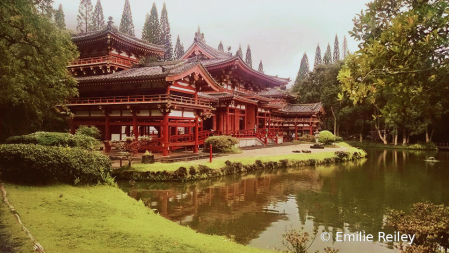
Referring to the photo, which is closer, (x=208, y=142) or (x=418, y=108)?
(x=418, y=108)

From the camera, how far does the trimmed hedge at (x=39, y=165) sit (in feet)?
32.9

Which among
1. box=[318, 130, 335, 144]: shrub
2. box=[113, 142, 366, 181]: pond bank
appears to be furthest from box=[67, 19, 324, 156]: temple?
box=[318, 130, 335, 144]: shrub

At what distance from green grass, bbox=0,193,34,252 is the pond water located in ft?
14.8

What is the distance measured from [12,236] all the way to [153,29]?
6421 cm

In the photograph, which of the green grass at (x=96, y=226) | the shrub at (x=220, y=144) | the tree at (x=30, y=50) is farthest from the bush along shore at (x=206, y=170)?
the tree at (x=30, y=50)

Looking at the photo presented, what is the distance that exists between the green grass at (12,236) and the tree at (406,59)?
649 cm

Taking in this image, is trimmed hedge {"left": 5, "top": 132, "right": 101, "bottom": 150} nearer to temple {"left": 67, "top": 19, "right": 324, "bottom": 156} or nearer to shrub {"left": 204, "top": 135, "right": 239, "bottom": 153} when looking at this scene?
temple {"left": 67, "top": 19, "right": 324, "bottom": 156}

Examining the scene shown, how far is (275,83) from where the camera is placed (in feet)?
141

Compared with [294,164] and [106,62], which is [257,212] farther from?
[106,62]

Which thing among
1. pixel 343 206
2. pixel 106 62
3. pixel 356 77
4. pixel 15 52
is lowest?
pixel 343 206

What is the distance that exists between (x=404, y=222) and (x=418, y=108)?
2.37m

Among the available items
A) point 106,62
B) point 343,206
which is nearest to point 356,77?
point 343,206

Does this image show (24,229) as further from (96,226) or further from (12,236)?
(96,226)

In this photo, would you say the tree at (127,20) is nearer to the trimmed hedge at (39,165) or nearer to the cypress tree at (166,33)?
the cypress tree at (166,33)
